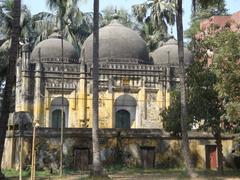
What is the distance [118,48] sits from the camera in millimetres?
33406

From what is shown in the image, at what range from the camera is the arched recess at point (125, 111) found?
32.8 meters

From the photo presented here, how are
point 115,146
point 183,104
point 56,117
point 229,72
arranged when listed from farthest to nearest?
point 56,117, point 115,146, point 229,72, point 183,104

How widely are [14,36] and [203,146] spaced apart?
504 inches

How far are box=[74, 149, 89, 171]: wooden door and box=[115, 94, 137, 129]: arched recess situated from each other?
877 cm

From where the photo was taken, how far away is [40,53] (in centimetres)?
3397

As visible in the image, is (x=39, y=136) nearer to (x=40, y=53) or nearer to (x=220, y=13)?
(x=40, y=53)

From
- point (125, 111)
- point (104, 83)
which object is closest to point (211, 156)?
point (125, 111)

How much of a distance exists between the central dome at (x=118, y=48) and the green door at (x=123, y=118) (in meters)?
3.40

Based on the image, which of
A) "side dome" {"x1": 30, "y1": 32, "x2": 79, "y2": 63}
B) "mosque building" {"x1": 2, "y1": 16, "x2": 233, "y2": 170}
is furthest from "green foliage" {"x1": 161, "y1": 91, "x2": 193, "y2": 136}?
"side dome" {"x1": 30, "y1": 32, "x2": 79, "y2": 63}

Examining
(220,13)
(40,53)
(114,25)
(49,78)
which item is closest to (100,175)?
(49,78)

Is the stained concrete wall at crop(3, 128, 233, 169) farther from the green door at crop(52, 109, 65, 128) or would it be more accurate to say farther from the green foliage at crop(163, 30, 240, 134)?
the green door at crop(52, 109, 65, 128)

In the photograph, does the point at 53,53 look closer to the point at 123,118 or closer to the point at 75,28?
the point at 123,118

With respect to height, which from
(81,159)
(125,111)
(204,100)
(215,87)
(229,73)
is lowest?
(81,159)

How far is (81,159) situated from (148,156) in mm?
3471
